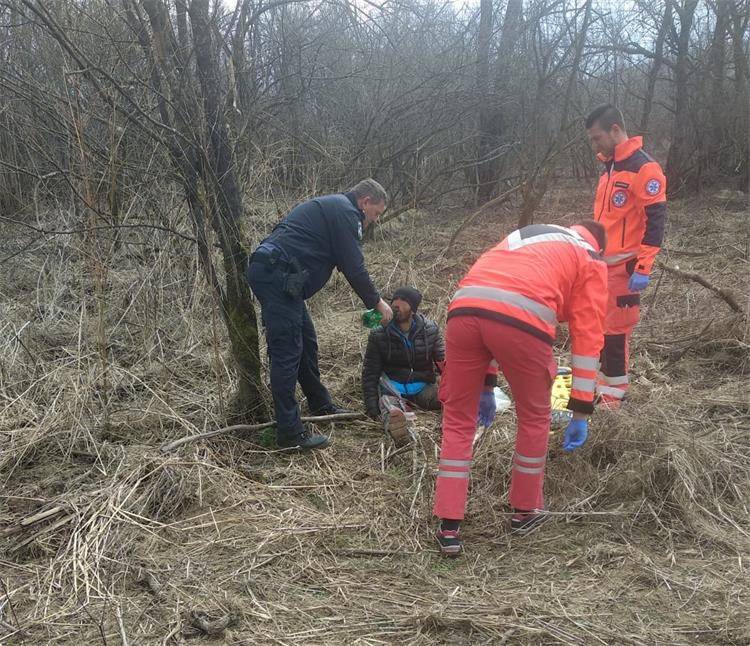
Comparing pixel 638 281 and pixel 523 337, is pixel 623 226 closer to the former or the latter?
pixel 638 281

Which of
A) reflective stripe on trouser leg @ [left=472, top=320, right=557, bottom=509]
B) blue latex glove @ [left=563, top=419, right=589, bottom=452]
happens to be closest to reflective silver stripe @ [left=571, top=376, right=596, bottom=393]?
reflective stripe on trouser leg @ [left=472, top=320, right=557, bottom=509]

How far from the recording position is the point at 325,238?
153 inches

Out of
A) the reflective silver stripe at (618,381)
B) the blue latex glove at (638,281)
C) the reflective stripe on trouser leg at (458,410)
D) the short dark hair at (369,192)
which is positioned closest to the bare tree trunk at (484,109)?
the blue latex glove at (638,281)

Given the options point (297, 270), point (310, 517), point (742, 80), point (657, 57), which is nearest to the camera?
point (310, 517)

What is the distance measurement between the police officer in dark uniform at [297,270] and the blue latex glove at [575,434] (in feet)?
4.51

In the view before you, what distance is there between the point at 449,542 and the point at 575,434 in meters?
0.90

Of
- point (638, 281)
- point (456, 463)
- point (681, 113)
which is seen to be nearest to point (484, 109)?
point (681, 113)

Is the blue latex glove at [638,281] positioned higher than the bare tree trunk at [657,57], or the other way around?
the bare tree trunk at [657,57]

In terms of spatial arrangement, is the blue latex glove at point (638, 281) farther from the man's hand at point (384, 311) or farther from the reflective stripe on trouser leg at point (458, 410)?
the reflective stripe on trouser leg at point (458, 410)

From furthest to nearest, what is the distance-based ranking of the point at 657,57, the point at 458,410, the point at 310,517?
the point at 657,57 → the point at 310,517 → the point at 458,410

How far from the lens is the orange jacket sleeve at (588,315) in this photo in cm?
291

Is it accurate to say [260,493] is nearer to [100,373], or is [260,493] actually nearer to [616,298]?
[100,373]

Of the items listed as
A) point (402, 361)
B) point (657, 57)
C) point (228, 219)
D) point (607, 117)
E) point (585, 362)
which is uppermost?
point (657, 57)

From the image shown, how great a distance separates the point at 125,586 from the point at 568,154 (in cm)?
1129
